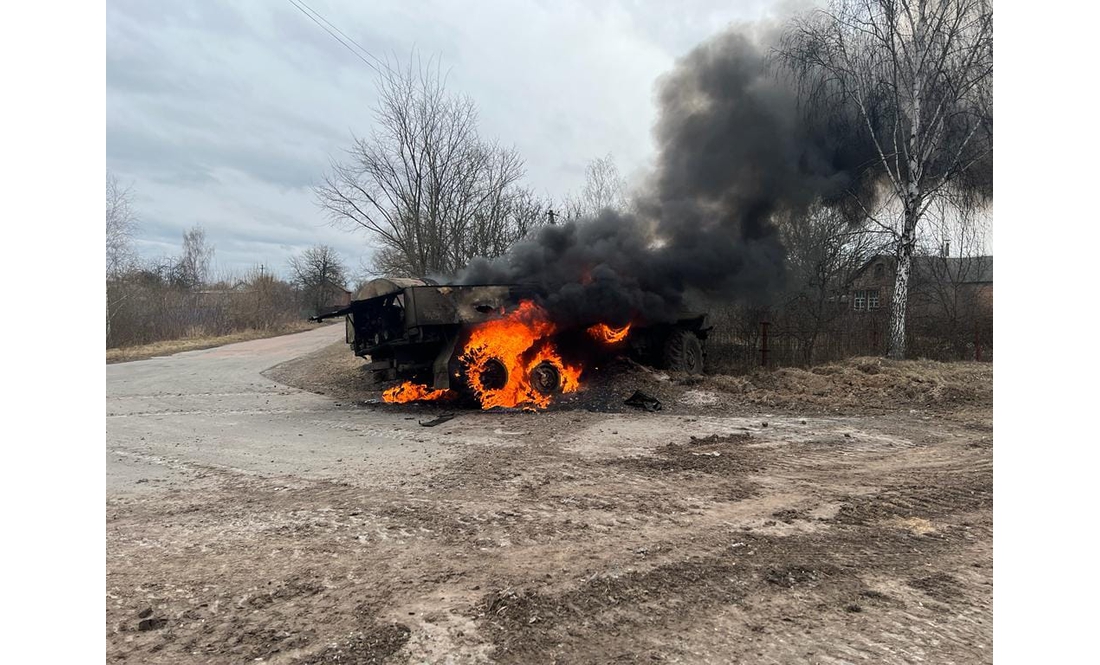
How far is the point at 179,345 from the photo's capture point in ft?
80.9

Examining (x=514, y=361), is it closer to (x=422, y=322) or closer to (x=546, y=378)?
(x=546, y=378)

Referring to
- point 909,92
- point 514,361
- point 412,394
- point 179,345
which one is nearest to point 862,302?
point 909,92

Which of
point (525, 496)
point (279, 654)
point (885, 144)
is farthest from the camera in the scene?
point (885, 144)

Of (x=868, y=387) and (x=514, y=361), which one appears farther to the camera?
(x=868, y=387)

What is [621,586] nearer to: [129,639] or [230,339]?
[129,639]

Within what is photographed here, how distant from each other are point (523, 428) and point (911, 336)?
14.3m

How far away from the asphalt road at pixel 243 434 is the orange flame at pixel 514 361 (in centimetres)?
149

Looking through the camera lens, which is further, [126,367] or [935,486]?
[126,367]

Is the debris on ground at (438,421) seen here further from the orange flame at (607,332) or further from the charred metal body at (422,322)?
the orange flame at (607,332)

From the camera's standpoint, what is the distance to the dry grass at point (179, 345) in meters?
20.4

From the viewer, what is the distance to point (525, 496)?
4.68 meters

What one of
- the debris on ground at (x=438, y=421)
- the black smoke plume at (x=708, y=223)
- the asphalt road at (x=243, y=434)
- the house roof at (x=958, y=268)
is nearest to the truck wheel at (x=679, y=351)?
the black smoke plume at (x=708, y=223)

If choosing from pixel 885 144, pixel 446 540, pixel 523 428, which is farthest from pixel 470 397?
pixel 885 144

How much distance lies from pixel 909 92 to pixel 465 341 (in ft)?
41.2
